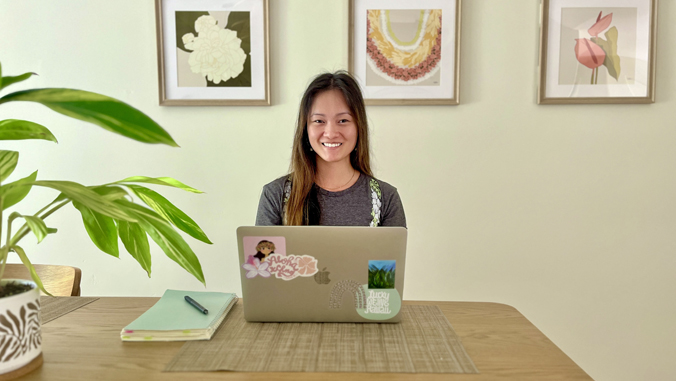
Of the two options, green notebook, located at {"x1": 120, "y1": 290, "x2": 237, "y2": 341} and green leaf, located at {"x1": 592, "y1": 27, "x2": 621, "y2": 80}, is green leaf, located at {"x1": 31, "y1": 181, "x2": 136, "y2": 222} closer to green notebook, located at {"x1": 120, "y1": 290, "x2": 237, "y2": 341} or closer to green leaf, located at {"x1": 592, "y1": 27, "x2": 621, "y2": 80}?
green notebook, located at {"x1": 120, "y1": 290, "x2": 237, "y2": 341}

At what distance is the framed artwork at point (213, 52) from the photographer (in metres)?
1.97

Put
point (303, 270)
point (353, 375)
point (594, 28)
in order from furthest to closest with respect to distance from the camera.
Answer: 1. point (594, 28)
2. point (303, 270)
3. point (353, 375)

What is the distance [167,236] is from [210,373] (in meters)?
0.25

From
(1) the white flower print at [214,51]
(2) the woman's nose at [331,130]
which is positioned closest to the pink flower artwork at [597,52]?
(2) the woman's nose at [331,130]

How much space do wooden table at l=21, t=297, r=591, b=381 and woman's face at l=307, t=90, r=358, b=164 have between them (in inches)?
27.5

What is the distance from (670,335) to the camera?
2043 millimetres

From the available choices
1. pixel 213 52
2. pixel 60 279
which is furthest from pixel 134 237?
pixel 213 52

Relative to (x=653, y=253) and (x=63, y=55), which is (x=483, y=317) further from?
(x=63, y=55)

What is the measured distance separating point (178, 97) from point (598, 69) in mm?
1828

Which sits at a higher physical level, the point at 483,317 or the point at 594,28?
the point at 594,28

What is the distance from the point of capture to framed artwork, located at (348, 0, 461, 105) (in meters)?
1.95

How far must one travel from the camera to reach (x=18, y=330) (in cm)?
75

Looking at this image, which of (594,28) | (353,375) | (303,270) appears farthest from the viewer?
(594,28)

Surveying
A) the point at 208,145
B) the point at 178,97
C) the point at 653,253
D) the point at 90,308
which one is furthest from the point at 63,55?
the point at 653,253
